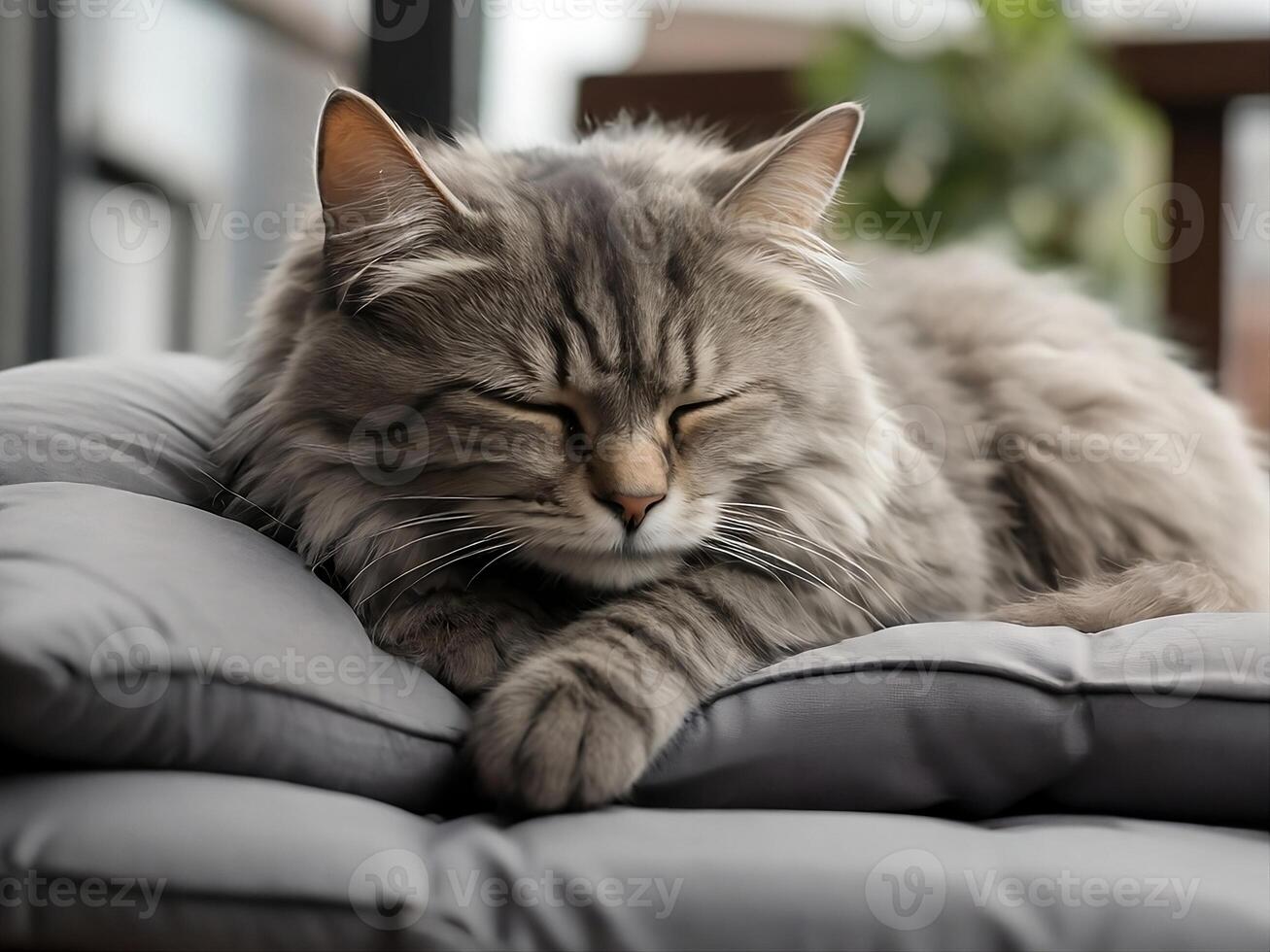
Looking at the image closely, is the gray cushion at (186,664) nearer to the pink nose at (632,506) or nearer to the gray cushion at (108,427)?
the gray cushion at (108,427)

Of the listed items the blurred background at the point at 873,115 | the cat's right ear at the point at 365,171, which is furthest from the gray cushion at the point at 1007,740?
the blurred background at the point at 873,115

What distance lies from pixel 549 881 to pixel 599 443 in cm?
51

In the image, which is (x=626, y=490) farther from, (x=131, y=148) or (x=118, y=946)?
(x=131, y=148)

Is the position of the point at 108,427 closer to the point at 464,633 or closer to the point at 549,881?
the point at 464,633

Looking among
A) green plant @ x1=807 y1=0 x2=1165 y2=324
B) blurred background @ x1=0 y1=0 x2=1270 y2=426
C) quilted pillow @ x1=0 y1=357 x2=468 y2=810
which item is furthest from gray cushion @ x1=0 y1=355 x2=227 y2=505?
green plant @ x1=807 y1=0 x2=1165 y2=324

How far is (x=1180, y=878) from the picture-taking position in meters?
1.00

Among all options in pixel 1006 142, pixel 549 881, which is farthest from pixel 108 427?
pixel 1006 142

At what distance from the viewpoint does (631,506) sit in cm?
129

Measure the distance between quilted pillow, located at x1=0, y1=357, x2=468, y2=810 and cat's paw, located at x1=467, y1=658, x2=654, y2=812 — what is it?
0.27 ft

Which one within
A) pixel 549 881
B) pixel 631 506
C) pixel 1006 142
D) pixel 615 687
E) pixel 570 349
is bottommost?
pixel 549 881

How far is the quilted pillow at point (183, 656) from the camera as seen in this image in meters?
0.98

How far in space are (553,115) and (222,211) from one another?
111 centimetres

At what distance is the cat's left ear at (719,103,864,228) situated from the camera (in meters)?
1.45

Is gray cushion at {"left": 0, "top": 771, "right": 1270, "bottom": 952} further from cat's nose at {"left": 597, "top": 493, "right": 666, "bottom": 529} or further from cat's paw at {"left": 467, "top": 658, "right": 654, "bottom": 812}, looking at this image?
cat's nose at {"left": 597, "top": 493, "right": 666, "bottom": 529}
